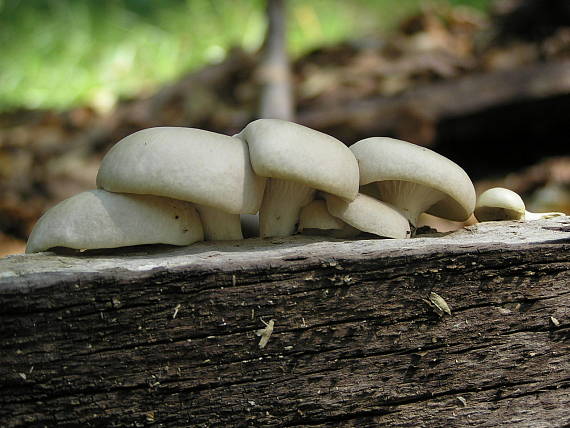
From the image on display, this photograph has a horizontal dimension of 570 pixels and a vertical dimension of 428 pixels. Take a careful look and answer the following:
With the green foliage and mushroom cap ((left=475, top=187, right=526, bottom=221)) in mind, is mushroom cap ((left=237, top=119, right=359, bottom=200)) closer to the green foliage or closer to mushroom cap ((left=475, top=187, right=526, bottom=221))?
mushroom cap ((left=475, top=187, right=526, bottom=221))

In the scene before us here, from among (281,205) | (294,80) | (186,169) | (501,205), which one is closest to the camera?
(186,169)

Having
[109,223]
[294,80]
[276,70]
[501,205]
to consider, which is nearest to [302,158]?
[109,223]

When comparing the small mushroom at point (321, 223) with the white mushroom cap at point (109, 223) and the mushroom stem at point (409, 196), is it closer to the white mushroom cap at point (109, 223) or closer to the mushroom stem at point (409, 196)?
the mushroom stem at point (409, 196)

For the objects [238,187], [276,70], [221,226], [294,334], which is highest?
[276,70]

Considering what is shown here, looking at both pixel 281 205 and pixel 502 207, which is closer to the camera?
pixel 281 205

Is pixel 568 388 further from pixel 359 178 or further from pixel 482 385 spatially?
pixel 359 178

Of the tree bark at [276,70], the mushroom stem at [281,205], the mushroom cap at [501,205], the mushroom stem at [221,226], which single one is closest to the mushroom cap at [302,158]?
the mushroom stem at [281,205]

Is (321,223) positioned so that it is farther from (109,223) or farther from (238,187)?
(109,223)
